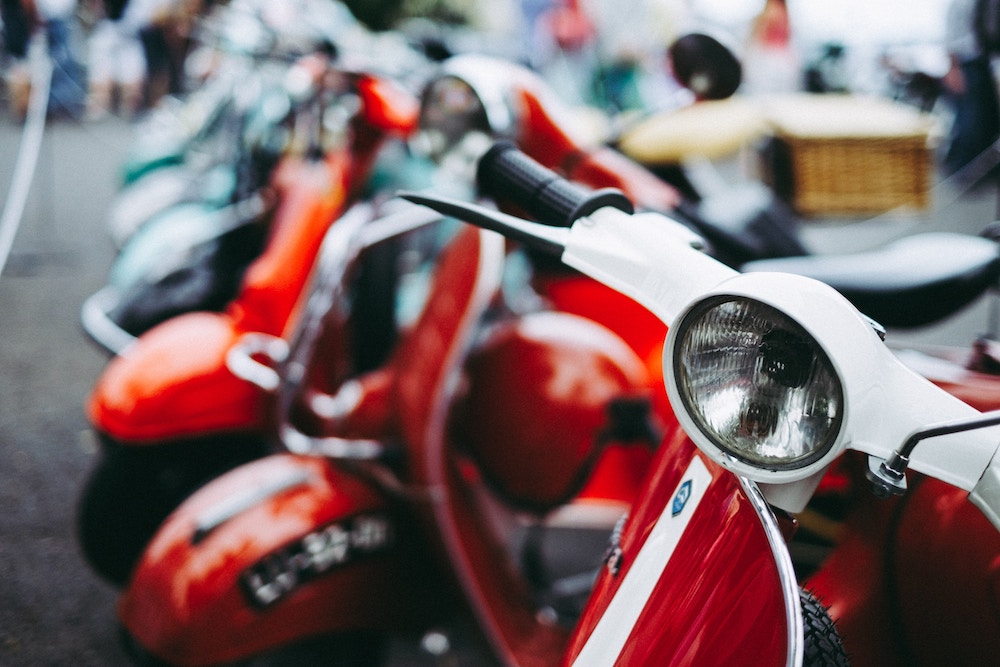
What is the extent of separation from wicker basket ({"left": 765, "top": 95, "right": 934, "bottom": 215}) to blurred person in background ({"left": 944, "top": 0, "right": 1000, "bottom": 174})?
0.34 metres

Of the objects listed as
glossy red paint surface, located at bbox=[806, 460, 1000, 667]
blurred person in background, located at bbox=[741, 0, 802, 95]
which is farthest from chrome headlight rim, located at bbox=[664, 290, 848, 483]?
blurred person in background, located at bbox=[741, 0, 802, 95]

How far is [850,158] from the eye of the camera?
523 cm

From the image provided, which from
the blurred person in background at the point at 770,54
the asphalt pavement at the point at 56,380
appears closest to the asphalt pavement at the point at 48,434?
the asphalt pavement at the point at 56,380

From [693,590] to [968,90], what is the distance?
4.42m

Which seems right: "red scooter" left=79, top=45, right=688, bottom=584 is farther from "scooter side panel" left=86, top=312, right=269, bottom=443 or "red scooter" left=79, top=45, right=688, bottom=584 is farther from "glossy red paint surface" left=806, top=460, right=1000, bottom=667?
"glossy red paint surface" left=806, top=460, right=1000, bottom=667

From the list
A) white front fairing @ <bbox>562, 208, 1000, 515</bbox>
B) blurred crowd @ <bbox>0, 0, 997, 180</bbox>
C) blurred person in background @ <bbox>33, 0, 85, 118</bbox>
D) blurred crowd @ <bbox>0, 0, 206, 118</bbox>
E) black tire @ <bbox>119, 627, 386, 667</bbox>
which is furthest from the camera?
blurred crowd @ <bbox>0, 0, 997, 180</bbox>

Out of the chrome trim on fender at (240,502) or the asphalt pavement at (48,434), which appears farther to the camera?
the asphalt pavement at (48,434)

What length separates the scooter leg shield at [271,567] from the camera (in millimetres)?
1263

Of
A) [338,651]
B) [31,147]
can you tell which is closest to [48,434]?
[31,147]

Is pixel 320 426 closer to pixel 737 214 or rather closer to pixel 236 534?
pixel 236 534

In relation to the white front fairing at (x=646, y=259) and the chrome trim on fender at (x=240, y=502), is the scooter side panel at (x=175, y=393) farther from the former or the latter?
the white front fairing at (x=646, y=259)

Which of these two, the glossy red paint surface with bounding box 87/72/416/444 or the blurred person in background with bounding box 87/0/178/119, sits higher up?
the glossy red paint surface with bounding box 87/72/416/444

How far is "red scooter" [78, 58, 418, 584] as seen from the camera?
68.2 inches

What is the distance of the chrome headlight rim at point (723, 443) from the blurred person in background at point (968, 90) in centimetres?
144
